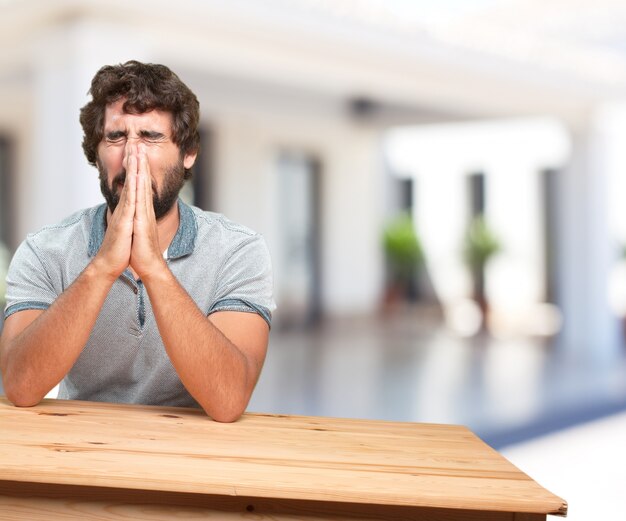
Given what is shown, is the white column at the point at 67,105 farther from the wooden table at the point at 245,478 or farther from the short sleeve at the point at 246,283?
the wooden table at the point at 245,478

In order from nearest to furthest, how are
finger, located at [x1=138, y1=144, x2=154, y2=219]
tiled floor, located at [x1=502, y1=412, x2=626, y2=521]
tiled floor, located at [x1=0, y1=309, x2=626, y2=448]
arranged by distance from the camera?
finger, located at [x1=138, y1=144, x2=154, y2=219] < tiled floor, located at [x1=502, y1=412, x2=626, y2=521] < tiled floor, located at [x1=0, y1=309, x2=626, y2=448]

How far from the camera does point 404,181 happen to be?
14.2 metres

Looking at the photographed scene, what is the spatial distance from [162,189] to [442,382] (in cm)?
505

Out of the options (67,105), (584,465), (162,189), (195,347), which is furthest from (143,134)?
(584,465)

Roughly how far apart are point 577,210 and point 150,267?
772cm

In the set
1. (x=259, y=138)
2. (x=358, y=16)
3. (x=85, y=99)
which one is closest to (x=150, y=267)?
(x=85, y=99)

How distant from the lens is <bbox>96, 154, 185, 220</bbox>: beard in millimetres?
1872

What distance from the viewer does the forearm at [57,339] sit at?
1699mm

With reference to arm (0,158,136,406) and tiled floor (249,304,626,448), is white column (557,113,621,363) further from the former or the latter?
arm (0,158,136,406)

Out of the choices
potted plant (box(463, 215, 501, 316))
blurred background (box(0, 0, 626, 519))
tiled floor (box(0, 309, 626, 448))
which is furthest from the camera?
potted plant (box(463, 215, 501, 316))

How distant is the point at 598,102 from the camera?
328 inches

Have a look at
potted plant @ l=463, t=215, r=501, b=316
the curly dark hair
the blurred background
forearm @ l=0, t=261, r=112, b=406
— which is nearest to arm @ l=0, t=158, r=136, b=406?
forearm @ l=0, t=261, r=112, b=406

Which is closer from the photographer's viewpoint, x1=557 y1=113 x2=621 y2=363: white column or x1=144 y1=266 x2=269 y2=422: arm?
x1=144 y1=266 x2=269 y2=422: arm

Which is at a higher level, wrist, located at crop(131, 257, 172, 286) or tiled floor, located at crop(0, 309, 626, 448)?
wrist, located at crop(131, 257, 172, 286)
